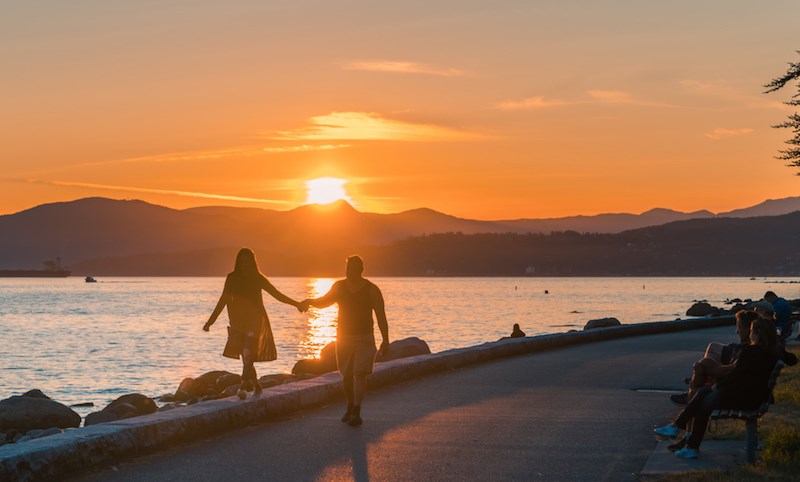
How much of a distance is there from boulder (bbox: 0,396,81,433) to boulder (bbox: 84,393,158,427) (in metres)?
0.40

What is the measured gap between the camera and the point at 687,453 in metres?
9.73

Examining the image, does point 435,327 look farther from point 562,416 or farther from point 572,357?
point 562,416

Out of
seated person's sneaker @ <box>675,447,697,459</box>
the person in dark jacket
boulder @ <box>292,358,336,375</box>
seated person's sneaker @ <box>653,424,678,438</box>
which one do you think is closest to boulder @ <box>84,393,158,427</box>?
boulder @ <box>292,358,336,375</box>

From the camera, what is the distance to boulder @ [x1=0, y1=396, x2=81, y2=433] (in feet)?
64.1

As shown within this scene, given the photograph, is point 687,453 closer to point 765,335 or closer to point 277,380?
point 765,335

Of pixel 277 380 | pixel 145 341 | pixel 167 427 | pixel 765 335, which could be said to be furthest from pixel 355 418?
pixel 145 341

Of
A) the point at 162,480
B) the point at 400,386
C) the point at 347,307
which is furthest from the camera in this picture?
the point at 400,386

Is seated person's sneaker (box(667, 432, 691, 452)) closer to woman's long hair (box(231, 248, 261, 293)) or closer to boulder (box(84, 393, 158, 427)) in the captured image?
woman's long hair (box(231, 248, 261, 293))

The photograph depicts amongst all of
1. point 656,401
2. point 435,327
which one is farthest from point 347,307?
point 435,327

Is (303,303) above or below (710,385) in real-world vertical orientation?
above

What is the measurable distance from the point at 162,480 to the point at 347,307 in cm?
394

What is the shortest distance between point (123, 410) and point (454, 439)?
11685 mm

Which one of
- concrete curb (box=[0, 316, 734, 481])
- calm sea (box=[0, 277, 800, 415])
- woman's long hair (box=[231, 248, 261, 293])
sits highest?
woman's long hair (box=[231, 248, 261, 293])

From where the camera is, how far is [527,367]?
20.3m
